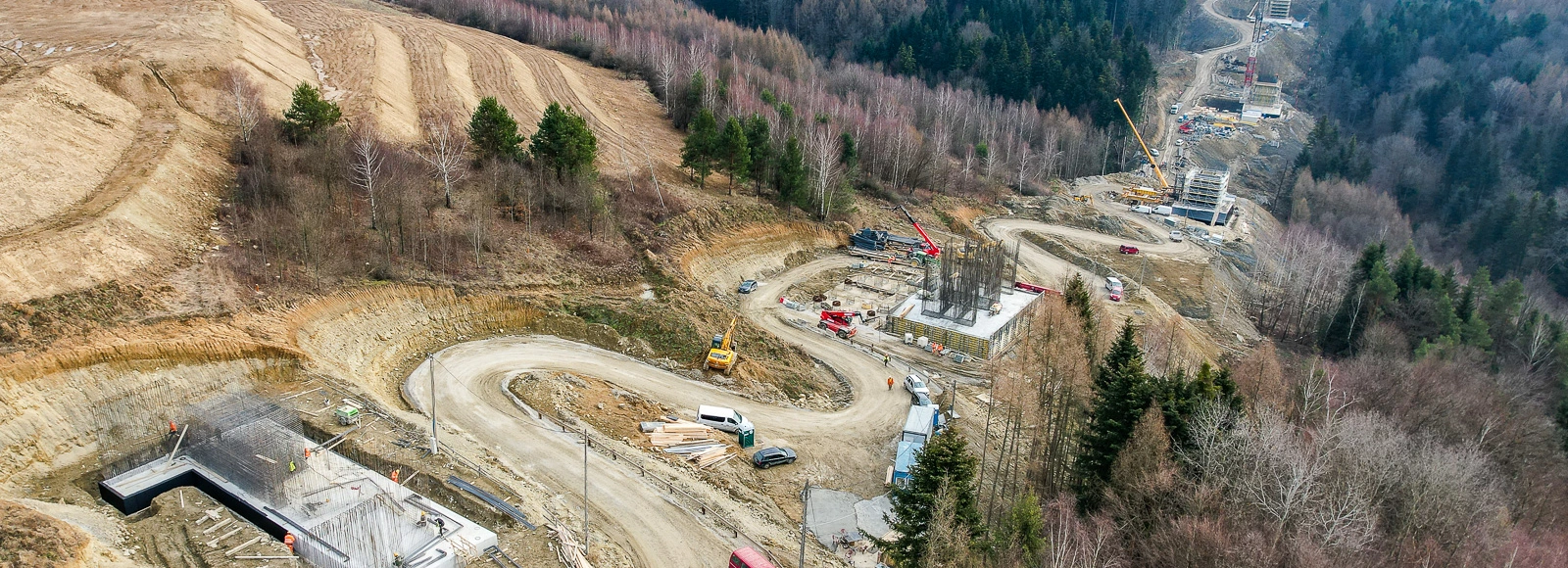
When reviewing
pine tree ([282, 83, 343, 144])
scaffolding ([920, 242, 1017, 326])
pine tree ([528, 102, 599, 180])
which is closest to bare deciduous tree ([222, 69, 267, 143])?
pine tree ([282, 83, 343, 144])

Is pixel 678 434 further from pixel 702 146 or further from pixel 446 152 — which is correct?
pixel 702 146

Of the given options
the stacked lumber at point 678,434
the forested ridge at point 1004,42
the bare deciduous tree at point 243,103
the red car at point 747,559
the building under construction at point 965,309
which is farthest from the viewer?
the forested ridge at point 1004,42

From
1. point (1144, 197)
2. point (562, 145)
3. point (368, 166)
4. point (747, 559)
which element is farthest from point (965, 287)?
point (1144, 197)

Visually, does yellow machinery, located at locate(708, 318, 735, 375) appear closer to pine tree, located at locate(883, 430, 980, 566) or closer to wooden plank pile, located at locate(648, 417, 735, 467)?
wooden plank pile, located at locate(648, 417, 735, 467)

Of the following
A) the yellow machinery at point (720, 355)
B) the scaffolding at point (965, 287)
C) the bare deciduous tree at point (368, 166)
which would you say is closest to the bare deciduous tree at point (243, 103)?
the bare deciduous tree at point (368, 166)

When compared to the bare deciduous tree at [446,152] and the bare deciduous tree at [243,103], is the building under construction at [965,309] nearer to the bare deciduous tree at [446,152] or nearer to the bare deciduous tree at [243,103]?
the bare deciduous tree at [446,152]
